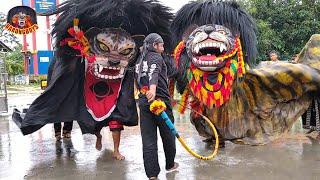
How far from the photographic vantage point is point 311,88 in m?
5.72

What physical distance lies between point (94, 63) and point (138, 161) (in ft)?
4.12

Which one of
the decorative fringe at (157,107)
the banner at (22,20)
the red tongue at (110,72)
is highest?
the banner at (22,20)

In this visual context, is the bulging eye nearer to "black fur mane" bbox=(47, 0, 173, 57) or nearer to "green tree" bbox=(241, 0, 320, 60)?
"black fur mane" bbox=(47, 0, 173, 57)

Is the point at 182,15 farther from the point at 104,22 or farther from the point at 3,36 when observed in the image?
the point at 3,36

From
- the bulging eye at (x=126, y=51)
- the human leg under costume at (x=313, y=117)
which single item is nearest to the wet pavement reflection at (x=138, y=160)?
the human leg under costume at (x=313, y=117)

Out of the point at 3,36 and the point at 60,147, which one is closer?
the point at 60,147

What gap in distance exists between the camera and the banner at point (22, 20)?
31.9 ft

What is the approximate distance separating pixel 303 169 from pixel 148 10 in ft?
8.18

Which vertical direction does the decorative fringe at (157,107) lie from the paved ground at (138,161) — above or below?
above

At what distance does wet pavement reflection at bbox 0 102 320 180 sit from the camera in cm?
451

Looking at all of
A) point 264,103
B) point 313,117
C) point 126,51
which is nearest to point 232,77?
point 264,103

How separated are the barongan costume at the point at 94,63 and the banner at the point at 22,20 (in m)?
4.59

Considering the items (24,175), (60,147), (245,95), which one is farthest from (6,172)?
(245,95)

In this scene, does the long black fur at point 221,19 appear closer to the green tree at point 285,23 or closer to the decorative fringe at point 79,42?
the decorative fringe at point 79,42
